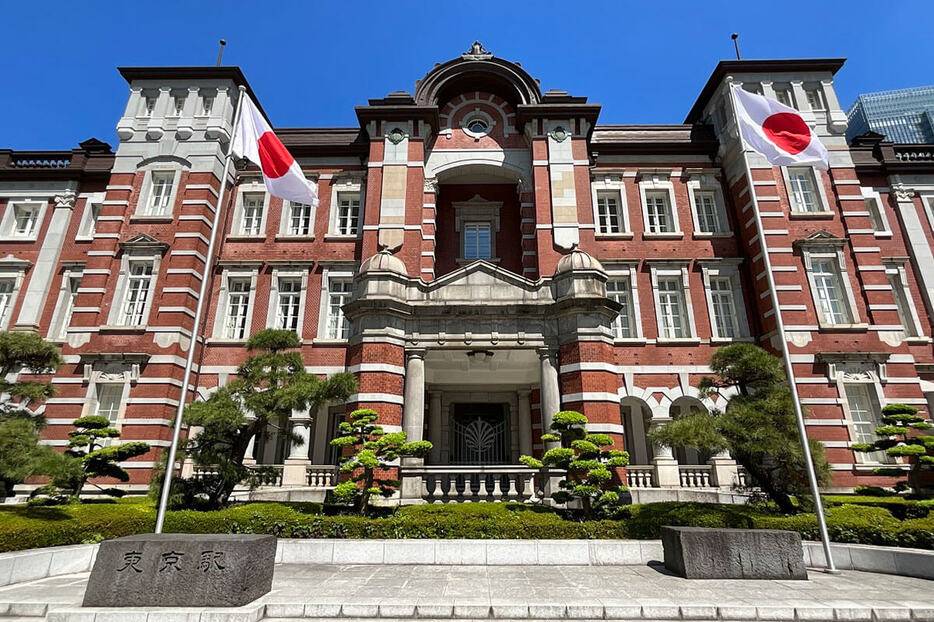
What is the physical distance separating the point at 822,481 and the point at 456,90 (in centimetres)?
1943

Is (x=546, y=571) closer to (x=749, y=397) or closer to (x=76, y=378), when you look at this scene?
(x=749, y=397)

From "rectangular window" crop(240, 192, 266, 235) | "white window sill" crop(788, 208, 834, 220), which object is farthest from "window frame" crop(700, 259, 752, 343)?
"rectangular window" crop(240, 192, 266, 235)

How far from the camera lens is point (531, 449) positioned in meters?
17.2

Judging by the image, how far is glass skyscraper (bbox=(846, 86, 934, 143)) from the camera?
9269 cm

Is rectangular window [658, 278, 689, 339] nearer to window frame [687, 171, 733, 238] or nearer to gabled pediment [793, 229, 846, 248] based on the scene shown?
window frame [687, 171, 733, 238]

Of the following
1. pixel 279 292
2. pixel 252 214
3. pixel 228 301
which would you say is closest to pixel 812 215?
pixel 279 292

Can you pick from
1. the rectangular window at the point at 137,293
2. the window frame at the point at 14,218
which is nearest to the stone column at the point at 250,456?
the rectangular window at the point at 137,293

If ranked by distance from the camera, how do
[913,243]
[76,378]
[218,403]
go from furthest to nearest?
[913,243] < [76,378] < [218,403]

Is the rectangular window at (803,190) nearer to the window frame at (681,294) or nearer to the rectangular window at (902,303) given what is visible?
the rectangular window at (902,303)

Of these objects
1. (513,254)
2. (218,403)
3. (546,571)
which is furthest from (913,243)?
(218,403)

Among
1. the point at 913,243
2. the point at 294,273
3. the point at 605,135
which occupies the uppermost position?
the point at 605,135

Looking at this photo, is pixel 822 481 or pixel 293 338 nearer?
pixel 822 481

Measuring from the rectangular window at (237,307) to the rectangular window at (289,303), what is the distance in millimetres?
1341

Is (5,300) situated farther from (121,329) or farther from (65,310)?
(121,329)
